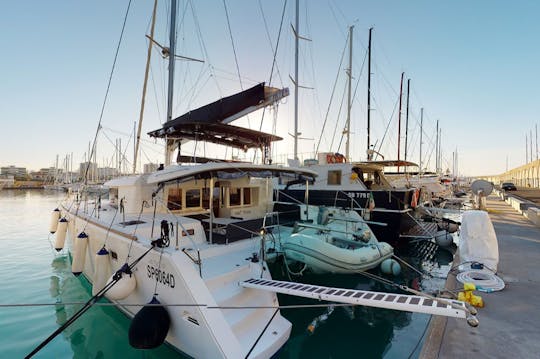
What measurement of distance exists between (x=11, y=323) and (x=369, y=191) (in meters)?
12.2

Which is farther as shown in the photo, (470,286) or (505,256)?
(505,256)

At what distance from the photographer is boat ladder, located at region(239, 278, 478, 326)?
9.60ft

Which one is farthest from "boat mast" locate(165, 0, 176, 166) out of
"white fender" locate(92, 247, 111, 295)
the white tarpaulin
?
the white tarpaulin

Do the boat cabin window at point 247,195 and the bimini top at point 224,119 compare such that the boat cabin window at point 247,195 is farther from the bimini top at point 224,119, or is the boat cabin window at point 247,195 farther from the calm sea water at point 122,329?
the calm sea water at point 122,329

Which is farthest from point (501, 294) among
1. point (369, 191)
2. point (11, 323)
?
point (11, 323)

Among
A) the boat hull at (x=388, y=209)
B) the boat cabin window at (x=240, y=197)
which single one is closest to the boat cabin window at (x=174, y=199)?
the boat cabin window at (x=240, y=197)

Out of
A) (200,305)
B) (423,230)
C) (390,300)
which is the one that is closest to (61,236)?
(200,305)

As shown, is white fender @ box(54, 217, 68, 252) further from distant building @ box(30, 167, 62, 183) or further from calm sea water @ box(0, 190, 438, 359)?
distant building @ box(30, 167, 62, 183)

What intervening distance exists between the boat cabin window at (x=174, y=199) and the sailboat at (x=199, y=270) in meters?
0.03

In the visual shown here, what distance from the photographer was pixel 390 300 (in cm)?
328

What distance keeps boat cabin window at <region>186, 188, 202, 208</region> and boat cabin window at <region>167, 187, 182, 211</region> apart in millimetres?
269

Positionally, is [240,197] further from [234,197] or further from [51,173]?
[51,173]

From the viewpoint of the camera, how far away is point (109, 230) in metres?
6.07

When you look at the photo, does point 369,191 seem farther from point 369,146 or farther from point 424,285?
point 369,146
